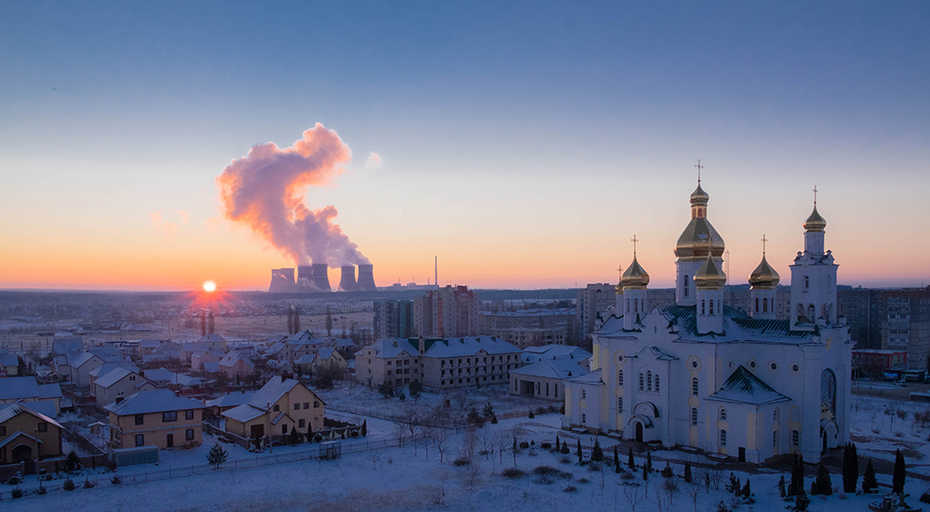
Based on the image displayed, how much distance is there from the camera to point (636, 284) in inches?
1410

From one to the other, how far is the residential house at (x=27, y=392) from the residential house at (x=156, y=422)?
883cm

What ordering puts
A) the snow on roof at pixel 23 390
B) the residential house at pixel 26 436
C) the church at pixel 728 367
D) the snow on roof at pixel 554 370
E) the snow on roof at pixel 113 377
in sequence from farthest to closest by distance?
the snow on roof at pixel 554 370 → the snow on roof at pixel 113 377 → the snow on roof at pixel 23 390 → the church at pixel 728 367 → the residential house at pixel 26 436

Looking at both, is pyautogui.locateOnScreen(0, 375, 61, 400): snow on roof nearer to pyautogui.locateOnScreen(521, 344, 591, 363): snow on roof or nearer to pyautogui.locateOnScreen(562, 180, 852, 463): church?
pyautogui.locateOnScreen(562, 180, 852, 463): church

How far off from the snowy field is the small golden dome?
12.7 meters

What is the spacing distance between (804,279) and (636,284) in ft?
25.3

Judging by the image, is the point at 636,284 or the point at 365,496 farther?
the point at 636,284

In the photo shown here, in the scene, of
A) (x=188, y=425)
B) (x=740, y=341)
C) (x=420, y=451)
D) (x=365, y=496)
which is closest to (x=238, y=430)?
(x=188, y=425)

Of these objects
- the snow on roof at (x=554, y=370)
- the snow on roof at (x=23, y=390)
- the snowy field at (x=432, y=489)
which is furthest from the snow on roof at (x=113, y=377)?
the snow on roof at (x=554, y=370)

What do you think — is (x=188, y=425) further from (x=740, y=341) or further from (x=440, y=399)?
(x=740, y=341)

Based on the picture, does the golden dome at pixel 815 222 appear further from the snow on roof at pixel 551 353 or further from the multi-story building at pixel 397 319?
the multi-story building at pixel 397 319

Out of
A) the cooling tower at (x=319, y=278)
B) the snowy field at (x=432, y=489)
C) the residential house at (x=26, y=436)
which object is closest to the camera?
the snowy field at (x=432, y=489)

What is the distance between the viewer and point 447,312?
9588 cm

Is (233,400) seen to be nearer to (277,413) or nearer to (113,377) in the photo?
(277,413)

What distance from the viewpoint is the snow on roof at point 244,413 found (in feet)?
109
